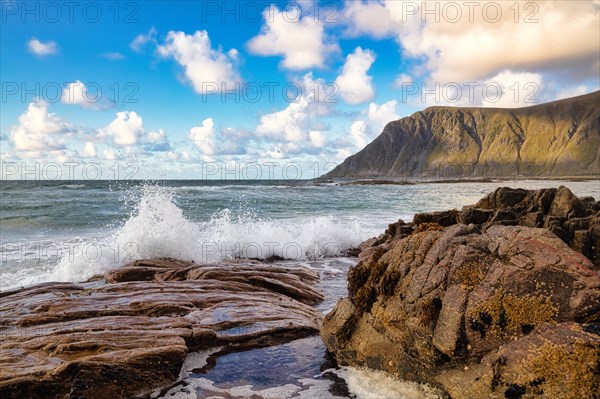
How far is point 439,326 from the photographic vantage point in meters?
6.60

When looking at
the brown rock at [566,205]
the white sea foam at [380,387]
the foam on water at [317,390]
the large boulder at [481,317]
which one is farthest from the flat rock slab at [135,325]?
the brown rock at [566,205]

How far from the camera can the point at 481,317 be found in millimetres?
6238

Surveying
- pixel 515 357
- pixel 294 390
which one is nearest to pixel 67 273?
pixel 294 390

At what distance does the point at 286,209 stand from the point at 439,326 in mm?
36845

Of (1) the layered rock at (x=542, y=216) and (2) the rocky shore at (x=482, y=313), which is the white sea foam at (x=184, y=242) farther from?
(2) the rocky shore at (x=482, y=313)

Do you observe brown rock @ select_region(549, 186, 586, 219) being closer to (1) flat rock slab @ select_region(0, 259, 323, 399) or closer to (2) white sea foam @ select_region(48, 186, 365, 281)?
(1) flat rock slab @ select_region(0, 259, 323, 399)

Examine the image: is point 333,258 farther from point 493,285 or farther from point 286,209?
point 286,209

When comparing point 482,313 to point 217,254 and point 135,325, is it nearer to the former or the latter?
point 135,325

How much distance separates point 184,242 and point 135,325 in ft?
37.5

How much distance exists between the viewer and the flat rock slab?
6.68m

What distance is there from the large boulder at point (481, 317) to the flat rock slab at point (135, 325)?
246 cm

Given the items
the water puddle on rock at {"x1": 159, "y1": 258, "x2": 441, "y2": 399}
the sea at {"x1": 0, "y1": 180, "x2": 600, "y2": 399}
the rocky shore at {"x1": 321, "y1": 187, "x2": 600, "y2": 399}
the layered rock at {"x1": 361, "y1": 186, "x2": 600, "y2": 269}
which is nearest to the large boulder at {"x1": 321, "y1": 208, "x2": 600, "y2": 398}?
the rocky shore at {"x1": 321, "y1": 187, "x2": 600, "y2": 399}

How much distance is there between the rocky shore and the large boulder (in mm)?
14

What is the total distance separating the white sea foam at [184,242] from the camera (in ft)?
59.0
